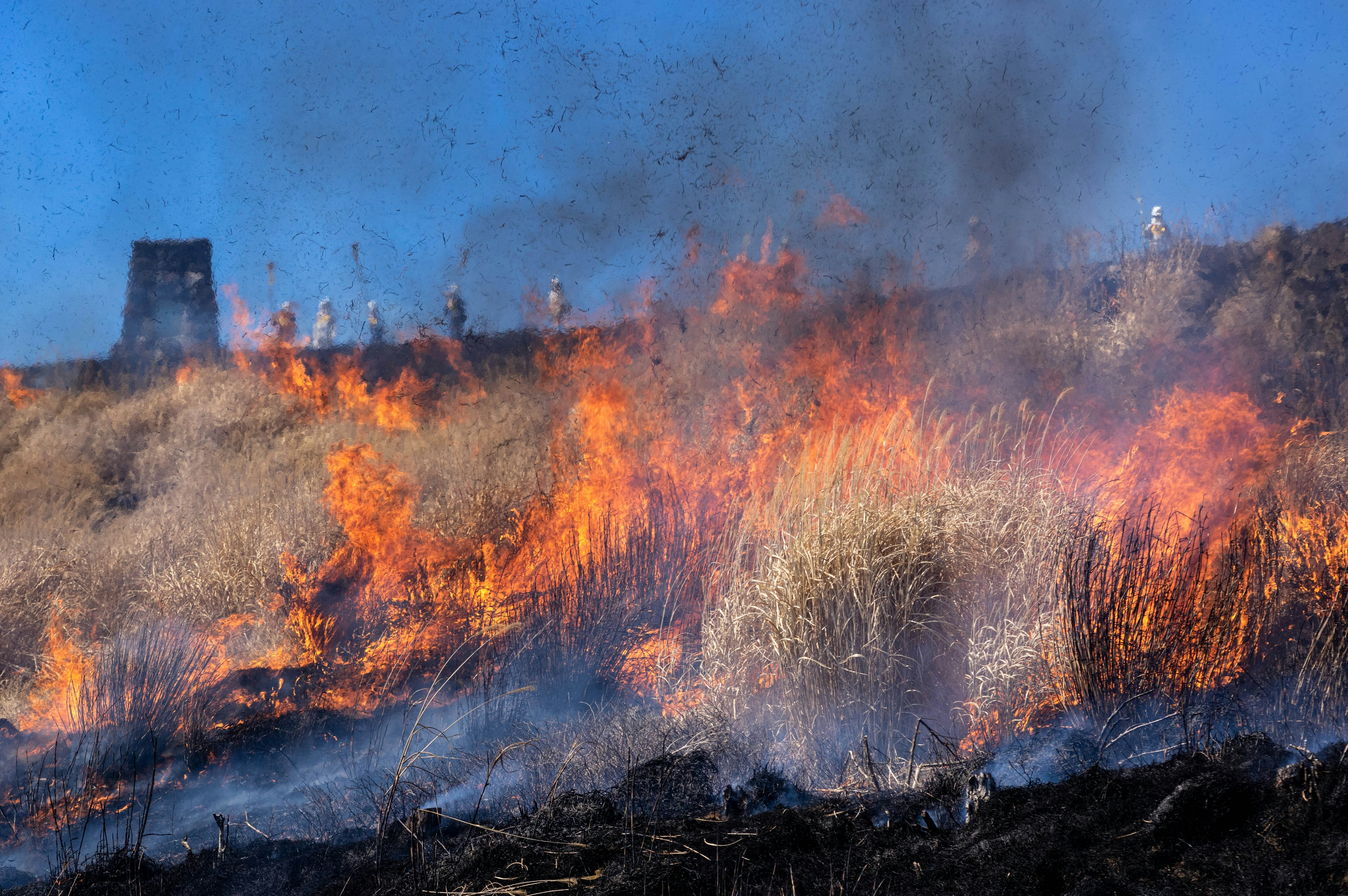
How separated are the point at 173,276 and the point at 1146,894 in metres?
15.1

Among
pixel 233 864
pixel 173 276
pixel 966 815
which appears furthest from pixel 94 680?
pixel 173 276

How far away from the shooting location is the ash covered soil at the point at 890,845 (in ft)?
6.70

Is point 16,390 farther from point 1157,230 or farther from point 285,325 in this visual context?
point 1157,230

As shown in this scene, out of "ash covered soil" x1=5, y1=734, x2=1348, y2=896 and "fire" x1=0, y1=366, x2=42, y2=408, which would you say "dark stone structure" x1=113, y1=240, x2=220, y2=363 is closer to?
"fire" x1=0, y1=366, x2=42, y2=408

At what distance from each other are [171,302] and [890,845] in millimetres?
14304

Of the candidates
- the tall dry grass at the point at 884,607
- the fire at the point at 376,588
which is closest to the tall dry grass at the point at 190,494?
the fire at the point at 376,588

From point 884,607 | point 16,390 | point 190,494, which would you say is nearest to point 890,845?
point 884,607

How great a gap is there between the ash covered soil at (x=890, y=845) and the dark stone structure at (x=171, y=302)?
11.3 meters

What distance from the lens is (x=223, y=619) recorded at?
20.8 ft

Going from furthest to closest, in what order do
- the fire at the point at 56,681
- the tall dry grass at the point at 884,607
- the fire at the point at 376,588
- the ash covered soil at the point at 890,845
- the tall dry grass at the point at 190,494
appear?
the tall dry grass at the point at 190,494
the fire at the point at 376,588
the fire at the point at 56,681
the tall dry grass at the point at 884,607
the ash covered soil at the point at 890,845

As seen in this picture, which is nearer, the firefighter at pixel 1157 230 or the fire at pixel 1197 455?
the fire at pixel 1197 455

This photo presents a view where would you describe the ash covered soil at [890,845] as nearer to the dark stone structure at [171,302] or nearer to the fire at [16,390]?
the dark stone structure at [171,302]

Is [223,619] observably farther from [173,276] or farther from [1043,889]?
[173,276]

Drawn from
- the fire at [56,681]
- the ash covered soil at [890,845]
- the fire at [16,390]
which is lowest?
the fire at [56,681]
